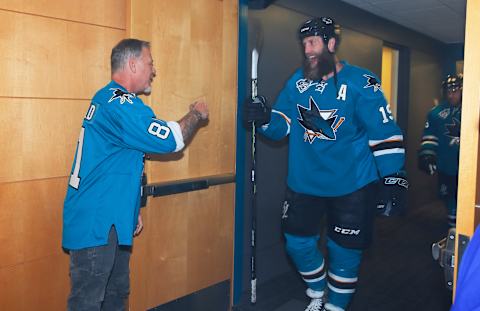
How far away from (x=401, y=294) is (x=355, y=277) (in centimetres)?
75

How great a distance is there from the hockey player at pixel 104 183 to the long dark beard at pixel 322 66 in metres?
1.08

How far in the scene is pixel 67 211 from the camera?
2074 millimetres

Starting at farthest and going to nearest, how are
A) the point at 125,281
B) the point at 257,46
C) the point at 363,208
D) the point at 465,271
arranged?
the point at 257,46 → the point at 363,208 → the point at 125,281 → the point at 465,271

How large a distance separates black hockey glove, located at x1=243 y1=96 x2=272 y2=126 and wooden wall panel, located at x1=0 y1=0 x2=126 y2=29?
0.89 meters

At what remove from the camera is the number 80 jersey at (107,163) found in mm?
2007

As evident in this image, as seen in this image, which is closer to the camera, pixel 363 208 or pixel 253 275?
pixel 363 208

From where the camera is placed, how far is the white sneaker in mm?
2965

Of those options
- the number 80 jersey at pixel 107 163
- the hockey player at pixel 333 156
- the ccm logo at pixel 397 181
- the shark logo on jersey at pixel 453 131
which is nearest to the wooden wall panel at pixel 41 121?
the number 80 jersey at pixel 107 163

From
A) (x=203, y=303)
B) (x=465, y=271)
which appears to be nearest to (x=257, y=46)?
(x=203, y=303)

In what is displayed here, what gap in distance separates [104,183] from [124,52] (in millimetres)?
623

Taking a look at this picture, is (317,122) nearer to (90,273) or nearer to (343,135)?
(343,135)

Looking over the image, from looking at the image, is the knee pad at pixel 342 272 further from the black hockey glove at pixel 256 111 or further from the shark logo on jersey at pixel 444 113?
the shark logo on jersey at pixel 444 113

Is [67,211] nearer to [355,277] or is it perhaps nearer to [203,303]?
[203,303]

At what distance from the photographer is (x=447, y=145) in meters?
4.35
